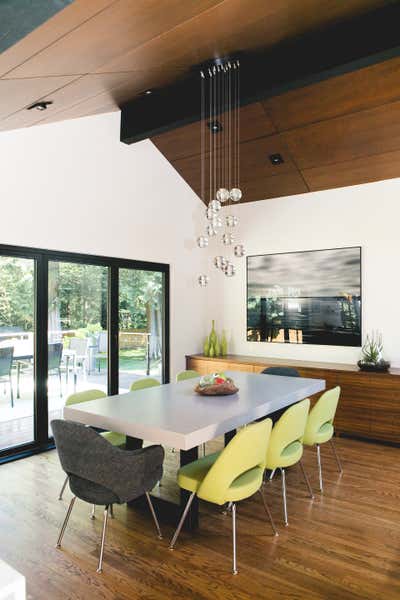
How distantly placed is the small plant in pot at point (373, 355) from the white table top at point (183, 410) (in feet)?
4.04

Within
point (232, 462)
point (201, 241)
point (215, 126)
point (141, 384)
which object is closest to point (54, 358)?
point (141, 384)

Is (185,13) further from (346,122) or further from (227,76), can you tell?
(346,122)

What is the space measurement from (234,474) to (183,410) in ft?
2.06

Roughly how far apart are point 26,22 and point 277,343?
5218 mm

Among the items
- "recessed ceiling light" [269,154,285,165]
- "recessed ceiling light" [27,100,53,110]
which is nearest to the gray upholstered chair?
"recessed ceiling light" [27,100,53,110]

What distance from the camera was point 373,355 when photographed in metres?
4.96

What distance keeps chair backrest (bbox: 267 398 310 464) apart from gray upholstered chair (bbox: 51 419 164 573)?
823mm

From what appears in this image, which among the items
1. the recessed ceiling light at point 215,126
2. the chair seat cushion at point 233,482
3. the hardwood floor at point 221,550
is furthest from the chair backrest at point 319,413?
the recessed ceiling light at point 215,126

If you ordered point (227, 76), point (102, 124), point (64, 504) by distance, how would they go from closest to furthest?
point (64, 504), point (227, 76), point (102, 124)

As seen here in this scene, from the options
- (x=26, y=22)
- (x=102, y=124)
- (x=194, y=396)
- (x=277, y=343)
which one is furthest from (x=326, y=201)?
(x=26, y=22)

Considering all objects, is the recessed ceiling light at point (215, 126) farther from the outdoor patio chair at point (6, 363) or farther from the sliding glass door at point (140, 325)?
the outdoor patio chair at point (6, 363)

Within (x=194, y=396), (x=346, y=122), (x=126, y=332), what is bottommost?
(x=194, y=396)

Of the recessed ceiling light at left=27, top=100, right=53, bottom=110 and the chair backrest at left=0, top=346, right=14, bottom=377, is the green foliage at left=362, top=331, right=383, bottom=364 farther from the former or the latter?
the recessed ceiling light at left=27, top=100, right=53, bottom=110

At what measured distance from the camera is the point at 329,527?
9.72 ft
